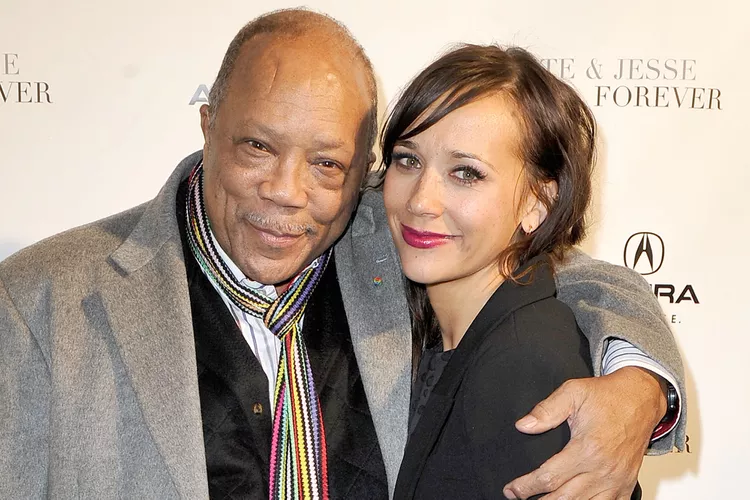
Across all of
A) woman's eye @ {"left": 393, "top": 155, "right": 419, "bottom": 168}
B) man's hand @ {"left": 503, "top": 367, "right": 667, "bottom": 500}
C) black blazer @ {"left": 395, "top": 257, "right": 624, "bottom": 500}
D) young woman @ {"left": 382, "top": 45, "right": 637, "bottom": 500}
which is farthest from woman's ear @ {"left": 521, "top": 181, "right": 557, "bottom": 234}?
man's hand @ {"left": 503, "top": 367, "right": 667, "bottom": 500}

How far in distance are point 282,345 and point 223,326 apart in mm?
126

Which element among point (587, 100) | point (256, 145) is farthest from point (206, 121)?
point (587, 100)

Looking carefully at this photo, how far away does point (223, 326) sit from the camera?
1771 mm

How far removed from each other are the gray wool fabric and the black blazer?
12cm

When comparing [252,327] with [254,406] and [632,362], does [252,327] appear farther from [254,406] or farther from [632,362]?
[632,362]

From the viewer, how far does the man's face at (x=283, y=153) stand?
1.70 meters

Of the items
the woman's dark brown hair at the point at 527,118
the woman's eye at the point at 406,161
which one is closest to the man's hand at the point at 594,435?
the woman's dark brown hair at the point at 527,118

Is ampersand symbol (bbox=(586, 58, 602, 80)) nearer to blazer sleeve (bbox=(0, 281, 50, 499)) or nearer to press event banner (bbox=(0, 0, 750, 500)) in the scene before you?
press event banner (bbox=(0, 0, 750, 500))

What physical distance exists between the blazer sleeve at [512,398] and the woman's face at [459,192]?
8.5 inches

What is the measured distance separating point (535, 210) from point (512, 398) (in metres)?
0.45

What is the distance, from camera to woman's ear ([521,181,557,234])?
65.2 inches

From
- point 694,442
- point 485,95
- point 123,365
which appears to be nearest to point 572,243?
point 485,95

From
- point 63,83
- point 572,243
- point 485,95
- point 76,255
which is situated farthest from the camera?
point 63,83

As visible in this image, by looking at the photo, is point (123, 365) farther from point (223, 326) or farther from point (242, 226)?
point (242, 226)
